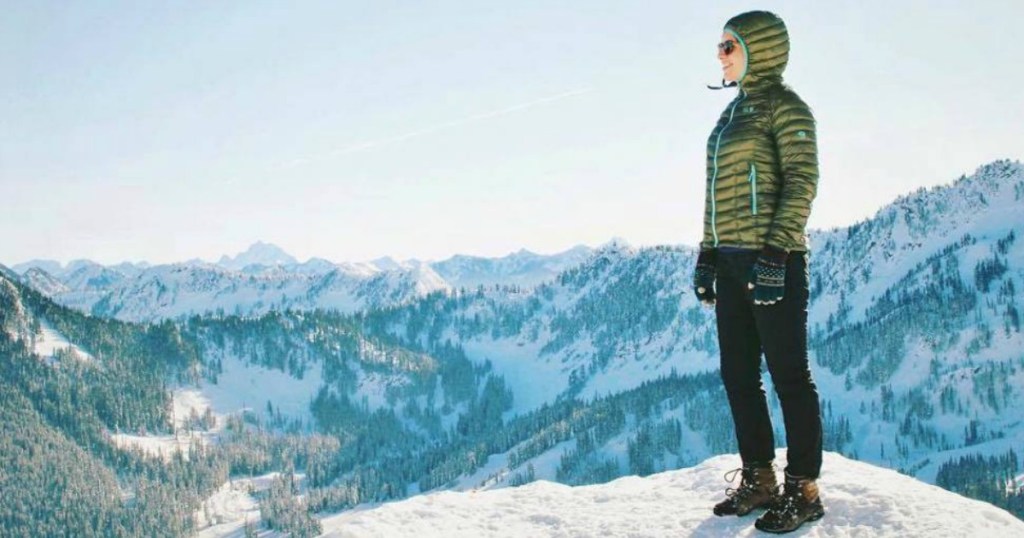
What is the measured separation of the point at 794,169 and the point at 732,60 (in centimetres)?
158

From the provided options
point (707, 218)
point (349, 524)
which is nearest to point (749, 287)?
point (707, 218)

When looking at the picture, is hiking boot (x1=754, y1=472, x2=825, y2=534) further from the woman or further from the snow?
the snow

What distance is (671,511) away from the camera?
372 inches

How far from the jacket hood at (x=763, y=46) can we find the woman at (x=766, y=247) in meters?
0.01

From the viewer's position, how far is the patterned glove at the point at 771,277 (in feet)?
25.2

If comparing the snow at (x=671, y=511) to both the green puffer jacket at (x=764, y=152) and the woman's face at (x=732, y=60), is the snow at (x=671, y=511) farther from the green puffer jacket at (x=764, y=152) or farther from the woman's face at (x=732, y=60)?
the woman's face at (x=732, y=60)

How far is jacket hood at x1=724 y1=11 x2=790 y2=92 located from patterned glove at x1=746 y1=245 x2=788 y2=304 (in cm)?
211

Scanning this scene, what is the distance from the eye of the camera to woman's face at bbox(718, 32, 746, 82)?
8.43m

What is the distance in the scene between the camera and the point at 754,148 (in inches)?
323

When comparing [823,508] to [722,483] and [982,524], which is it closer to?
[982,524]

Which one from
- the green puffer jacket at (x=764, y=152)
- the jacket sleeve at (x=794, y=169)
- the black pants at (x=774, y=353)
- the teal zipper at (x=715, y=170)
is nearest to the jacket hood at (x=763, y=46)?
the green puffer jacket at (x=764, y=152)

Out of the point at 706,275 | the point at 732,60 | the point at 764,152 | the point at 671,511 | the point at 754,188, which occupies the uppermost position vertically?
the point at 732,60

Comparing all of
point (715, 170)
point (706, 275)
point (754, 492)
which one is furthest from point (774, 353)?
point (715, 170)

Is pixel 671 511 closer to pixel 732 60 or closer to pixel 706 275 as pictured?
pixel 706 275
